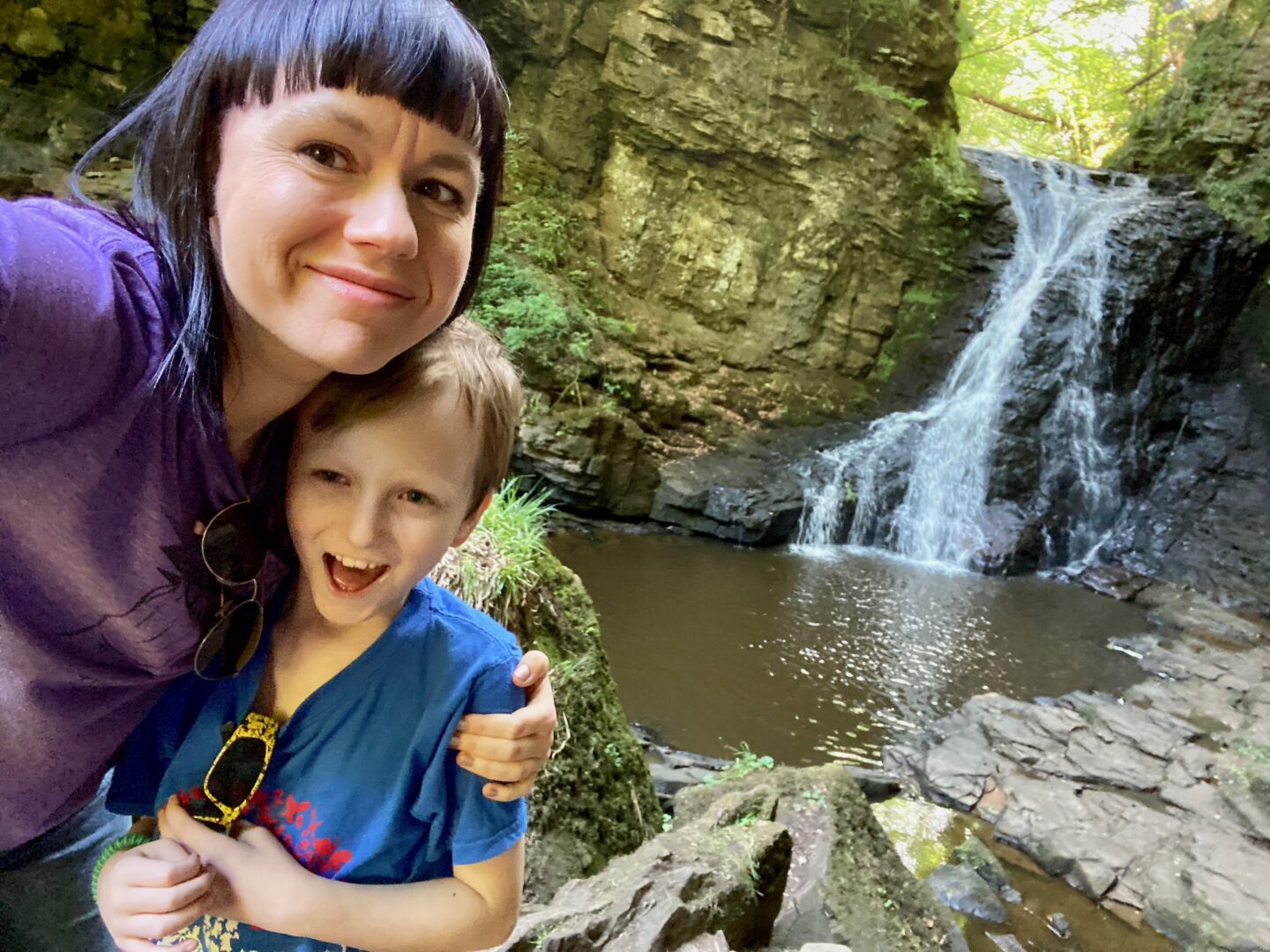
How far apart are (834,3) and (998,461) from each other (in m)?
6.33

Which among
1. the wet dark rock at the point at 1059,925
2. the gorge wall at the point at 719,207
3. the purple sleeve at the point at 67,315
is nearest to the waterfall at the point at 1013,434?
the gorge wall at the point at 719,207

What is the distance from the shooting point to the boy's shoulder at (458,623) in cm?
104

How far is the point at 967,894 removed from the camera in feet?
12.7

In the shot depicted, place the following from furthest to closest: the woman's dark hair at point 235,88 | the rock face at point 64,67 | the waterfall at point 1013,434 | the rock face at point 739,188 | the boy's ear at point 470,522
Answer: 1. the rock face at point 739,188
2. the waterfall at point 1013,434
3. the rock face at point 64,67
4. the boy's ear at point 470,522
5. the woman's dark hair at point 235,88

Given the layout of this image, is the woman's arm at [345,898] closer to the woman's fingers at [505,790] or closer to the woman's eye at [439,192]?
the woman's fingers at [505,790]

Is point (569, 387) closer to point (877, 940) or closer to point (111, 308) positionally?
point (877, 940)

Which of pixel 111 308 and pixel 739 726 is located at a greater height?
pixel 111 308

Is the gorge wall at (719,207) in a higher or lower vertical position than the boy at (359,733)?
higher

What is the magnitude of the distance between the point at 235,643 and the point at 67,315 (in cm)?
51

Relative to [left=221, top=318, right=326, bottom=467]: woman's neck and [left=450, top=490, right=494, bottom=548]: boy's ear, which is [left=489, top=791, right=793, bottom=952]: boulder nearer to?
[left=450, top=490, right=494, bottom=548]: boy's ear

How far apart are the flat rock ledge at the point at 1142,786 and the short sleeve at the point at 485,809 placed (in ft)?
14.5

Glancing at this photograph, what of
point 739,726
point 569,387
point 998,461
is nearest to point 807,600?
point 739,726

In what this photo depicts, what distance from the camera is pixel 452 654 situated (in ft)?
3.38

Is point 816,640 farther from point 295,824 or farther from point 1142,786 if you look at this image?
point 295,824
